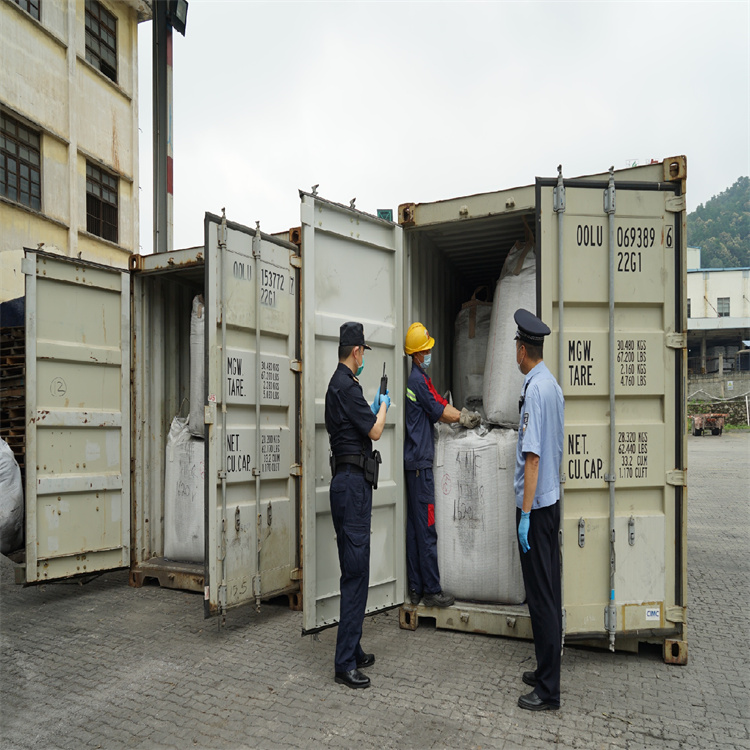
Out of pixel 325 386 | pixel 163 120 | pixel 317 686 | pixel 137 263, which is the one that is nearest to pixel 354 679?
pixel 317 686

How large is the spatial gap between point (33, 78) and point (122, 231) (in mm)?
3470

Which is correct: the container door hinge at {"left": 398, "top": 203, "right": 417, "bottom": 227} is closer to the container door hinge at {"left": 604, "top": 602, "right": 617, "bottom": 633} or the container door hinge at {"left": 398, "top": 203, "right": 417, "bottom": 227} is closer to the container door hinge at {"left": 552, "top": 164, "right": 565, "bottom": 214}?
the container door hinge at {"left": 552, "top": 164, "right": 565, "bottom": 214}

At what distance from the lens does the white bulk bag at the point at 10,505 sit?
5.22m

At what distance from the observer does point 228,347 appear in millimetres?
4496

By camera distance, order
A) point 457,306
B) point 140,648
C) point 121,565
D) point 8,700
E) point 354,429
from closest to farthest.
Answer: point 8,700 < point 354,429 < point 140,648 < point 121,565 < point 457,306

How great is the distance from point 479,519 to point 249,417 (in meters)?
1.91

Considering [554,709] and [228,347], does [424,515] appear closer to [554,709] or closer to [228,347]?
[554,709]

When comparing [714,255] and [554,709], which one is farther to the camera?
[714,255]

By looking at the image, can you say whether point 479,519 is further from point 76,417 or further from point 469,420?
point 76,417

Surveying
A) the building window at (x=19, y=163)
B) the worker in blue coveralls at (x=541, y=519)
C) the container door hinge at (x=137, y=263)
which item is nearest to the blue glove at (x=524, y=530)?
the worker in blue coveralls at (x=541, y=519)

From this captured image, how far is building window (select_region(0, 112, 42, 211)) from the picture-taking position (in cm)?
1001

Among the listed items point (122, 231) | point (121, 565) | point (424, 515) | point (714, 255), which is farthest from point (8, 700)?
point (714, 255)

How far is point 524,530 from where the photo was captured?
131 inches

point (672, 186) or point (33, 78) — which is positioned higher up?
point (33, 78)
